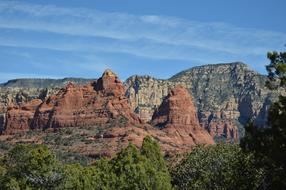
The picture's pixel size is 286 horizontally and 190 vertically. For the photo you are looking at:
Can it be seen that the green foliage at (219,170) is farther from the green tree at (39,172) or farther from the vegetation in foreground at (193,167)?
the green tree at (39,172)

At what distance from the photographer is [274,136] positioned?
33688 mm

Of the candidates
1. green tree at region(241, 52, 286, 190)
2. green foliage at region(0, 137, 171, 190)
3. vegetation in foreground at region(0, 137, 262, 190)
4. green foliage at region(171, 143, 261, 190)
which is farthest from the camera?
green foliage at region(0, 137, 171, 190)

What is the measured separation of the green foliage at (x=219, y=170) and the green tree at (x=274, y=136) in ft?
21.8

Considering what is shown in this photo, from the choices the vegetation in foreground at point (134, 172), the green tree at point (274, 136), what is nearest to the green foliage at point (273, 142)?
the green tree at point (274, 136)

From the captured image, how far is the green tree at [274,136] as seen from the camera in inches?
1302

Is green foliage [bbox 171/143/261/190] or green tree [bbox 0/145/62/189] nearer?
green foliage [bbox 171/143/261/190]

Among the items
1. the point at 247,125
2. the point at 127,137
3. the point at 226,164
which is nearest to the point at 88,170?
the point at 226,164

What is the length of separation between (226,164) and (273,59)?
2381 centimetres

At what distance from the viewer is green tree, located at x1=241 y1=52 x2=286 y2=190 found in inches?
1302

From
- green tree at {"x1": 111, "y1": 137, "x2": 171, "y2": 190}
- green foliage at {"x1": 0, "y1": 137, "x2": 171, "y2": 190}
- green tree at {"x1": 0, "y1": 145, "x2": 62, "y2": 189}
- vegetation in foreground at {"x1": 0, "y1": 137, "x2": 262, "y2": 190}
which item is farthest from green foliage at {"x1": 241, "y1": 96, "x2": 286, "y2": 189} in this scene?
green tree at {"x1": 0, "y1": 145, "x2": 62, "y2": 189}

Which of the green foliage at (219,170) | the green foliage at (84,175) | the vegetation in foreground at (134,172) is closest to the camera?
the green foliage at (219,170)

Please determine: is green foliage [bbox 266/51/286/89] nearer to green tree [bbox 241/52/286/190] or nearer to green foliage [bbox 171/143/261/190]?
green tree [bbox 241/52/286/190]

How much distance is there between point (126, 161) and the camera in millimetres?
66000

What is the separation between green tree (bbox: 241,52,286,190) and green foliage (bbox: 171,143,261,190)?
6630mm
